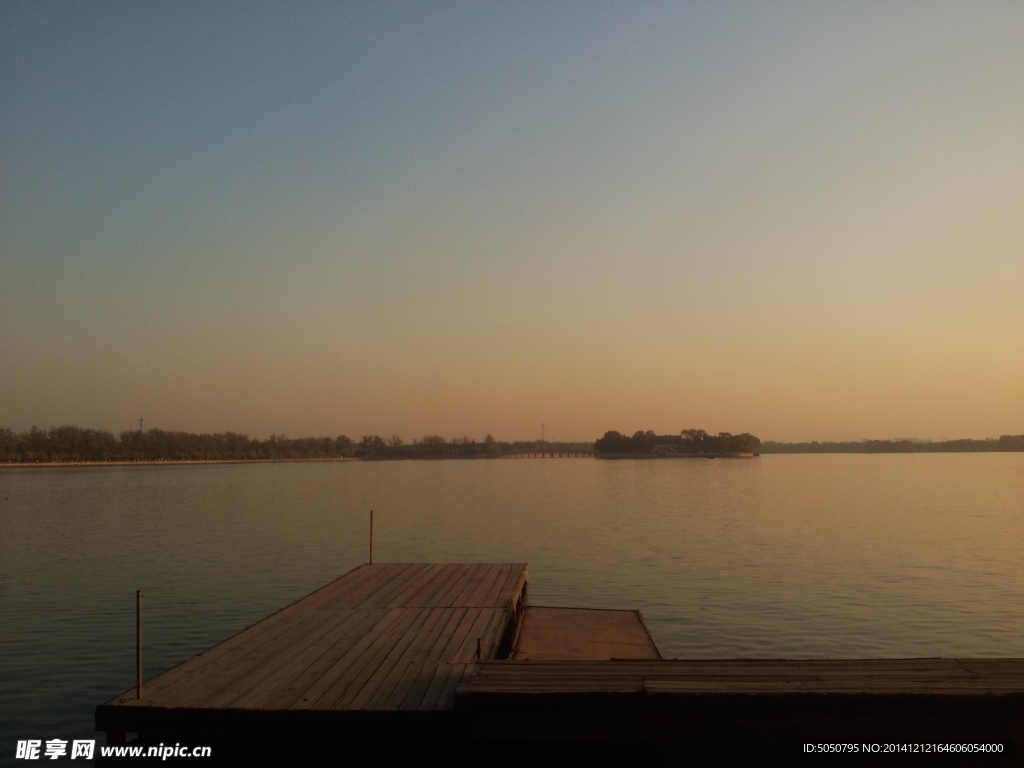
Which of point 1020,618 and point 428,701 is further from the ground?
point 428,701

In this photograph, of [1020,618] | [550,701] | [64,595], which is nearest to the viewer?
[550,701]

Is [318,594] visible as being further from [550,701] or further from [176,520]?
[176,520]

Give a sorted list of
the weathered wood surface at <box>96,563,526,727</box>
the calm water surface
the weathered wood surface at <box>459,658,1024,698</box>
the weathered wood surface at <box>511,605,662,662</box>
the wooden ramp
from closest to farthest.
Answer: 1. the wooden ramp
2. the weathered wood surface at <box>459,658,1024,698</box>
3. the weathered wood surface at <box>96,563,526,727</box>
4. the weathered wood surface at <box>511,605,662,662</box>
5. the calm water surface

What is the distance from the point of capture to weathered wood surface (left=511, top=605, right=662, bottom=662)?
494 inches

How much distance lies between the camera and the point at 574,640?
44.6 feet

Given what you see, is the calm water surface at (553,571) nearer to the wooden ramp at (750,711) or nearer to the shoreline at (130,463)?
the wooden ramp at (750,711)

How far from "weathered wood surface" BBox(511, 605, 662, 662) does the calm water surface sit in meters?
1.09

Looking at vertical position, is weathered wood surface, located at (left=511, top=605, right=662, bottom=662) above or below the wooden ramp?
below

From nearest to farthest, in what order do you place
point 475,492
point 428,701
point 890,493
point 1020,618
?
point 428,701, point 1020,618, point 890,493, point 475,492

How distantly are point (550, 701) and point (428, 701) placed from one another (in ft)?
4.25

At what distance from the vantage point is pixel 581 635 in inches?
548

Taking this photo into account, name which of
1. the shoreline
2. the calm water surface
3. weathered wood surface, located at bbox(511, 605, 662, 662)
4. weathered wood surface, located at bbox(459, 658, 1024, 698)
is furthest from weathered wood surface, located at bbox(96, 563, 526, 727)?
the shoreline

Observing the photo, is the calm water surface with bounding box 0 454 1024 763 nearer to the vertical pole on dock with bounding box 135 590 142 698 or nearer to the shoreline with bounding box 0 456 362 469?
the vertical pole on dock with bounding box 135 590 142 698

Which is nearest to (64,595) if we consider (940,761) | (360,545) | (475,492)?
(360,545)
